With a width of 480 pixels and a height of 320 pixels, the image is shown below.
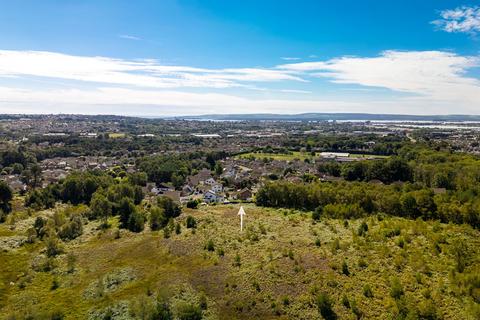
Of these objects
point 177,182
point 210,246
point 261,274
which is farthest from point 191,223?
point 177,182

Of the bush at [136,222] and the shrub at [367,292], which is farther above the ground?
the shrub at [367,292]

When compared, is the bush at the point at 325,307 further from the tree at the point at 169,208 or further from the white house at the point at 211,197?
the white house at the point at 211,197

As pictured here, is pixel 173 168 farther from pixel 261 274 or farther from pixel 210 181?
pixel 261 274

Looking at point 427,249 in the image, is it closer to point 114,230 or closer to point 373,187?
point 373,187

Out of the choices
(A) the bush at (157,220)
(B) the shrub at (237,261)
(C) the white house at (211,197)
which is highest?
(B) the shrub at (237,261)

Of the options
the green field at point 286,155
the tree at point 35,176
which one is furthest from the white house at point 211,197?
the green field at point 286,155

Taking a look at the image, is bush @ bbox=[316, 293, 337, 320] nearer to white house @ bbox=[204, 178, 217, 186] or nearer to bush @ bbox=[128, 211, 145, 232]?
bush @ bbox=[128, 211, 145, 232]

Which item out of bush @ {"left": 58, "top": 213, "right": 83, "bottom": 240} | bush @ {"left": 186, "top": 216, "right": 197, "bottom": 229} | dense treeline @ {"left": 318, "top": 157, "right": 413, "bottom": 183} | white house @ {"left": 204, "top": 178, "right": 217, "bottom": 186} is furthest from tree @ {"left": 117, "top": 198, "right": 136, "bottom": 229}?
dense treeline @ {"left": 318, "top": 157, "right": 413, "bottom": 183}

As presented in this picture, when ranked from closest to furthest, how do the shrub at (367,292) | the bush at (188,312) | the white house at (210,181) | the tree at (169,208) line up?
the bush at (188,312)
the shrub at (367,292)
the tree at (169,208)
the white house at (210,181)

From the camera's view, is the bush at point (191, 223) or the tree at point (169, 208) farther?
the tree at point (169, 208)
